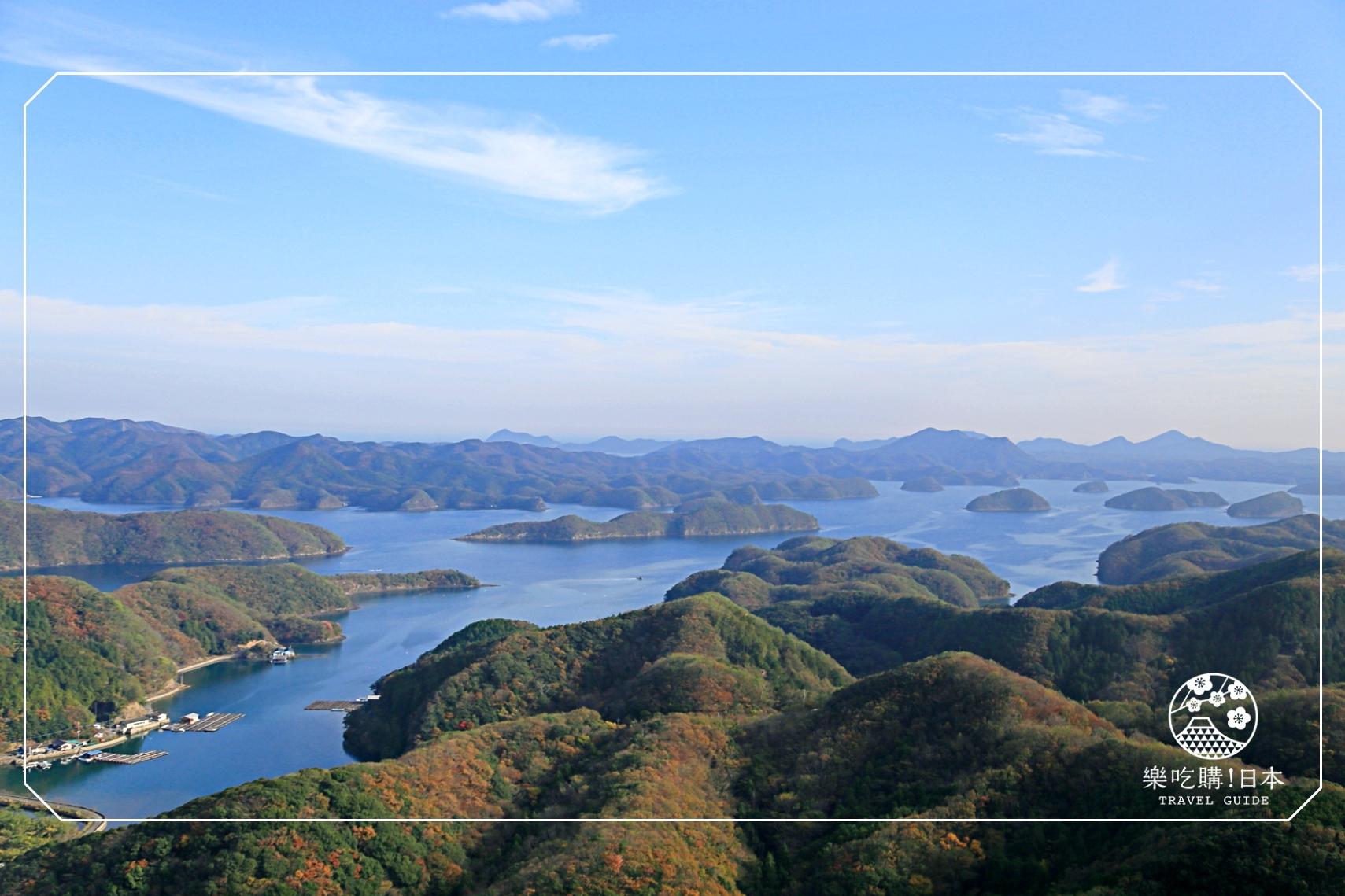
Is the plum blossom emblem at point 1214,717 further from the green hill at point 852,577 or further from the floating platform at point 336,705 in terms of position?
the green hill at point 852,577

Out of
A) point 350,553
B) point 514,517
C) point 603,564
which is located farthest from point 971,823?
point 514,517

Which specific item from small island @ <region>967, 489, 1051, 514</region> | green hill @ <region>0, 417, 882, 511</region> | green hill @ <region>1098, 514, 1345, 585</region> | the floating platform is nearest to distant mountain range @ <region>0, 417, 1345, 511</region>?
green hill @ <region>0, 417, 882, 511</region>

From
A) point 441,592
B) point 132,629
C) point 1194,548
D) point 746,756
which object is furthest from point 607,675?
point 1194,548

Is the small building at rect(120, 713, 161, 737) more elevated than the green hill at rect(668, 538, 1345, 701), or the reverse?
the green hill at rect(668, 538, 1345, 701)

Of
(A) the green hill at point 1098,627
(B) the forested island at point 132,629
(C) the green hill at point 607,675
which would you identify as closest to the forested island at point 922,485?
(A) the green hill at point 1098,627

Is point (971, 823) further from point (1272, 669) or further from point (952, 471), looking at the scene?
point (952, 471)

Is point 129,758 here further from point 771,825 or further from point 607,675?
point 771,825

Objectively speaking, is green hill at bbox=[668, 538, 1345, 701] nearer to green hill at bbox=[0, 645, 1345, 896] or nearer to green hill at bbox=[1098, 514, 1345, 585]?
green hill at bbox=[0, 645, 1345, 896]
